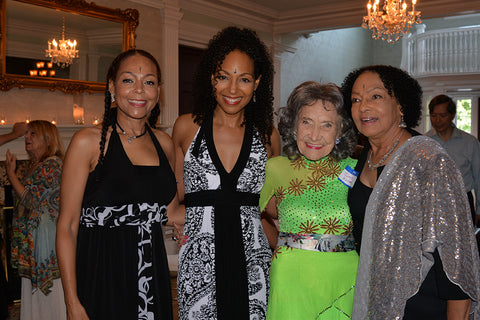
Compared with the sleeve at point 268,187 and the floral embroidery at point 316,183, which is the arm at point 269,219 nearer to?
the sleeve at point 268,187

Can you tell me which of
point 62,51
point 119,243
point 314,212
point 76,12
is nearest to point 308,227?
point 314,212

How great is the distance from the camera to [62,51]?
541 centimetres

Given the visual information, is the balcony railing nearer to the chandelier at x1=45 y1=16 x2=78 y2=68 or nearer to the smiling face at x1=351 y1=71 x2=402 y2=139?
the chandelier at x1=45 y1=16 x2=78 y2=68

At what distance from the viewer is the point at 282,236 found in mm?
1984

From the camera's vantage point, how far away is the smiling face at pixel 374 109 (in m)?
1.80

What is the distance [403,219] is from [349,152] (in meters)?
0.53

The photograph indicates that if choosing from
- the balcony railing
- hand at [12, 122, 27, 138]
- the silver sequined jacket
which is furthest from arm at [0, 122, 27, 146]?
the balcony railing

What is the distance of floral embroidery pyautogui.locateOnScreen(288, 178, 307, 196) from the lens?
1.97m

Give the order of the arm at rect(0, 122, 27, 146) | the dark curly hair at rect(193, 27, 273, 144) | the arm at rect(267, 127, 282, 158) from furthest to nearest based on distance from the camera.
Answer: the arm at rect(0, 122, 27, 146) → the arm at rect(267, 127, 282, 158) → the dark curly hair at rect(193, 27, 273, 144)

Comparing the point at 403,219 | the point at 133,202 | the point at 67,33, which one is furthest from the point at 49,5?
the point at 403,219

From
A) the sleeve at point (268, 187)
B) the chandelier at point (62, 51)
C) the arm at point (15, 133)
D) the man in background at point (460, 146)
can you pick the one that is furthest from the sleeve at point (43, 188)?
the man in background at point (460, 146)

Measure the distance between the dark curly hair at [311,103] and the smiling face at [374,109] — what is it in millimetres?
120

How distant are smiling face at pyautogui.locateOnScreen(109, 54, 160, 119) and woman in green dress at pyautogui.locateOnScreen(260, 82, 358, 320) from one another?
61 centimetres

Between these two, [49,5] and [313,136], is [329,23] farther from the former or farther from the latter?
[313,136]
